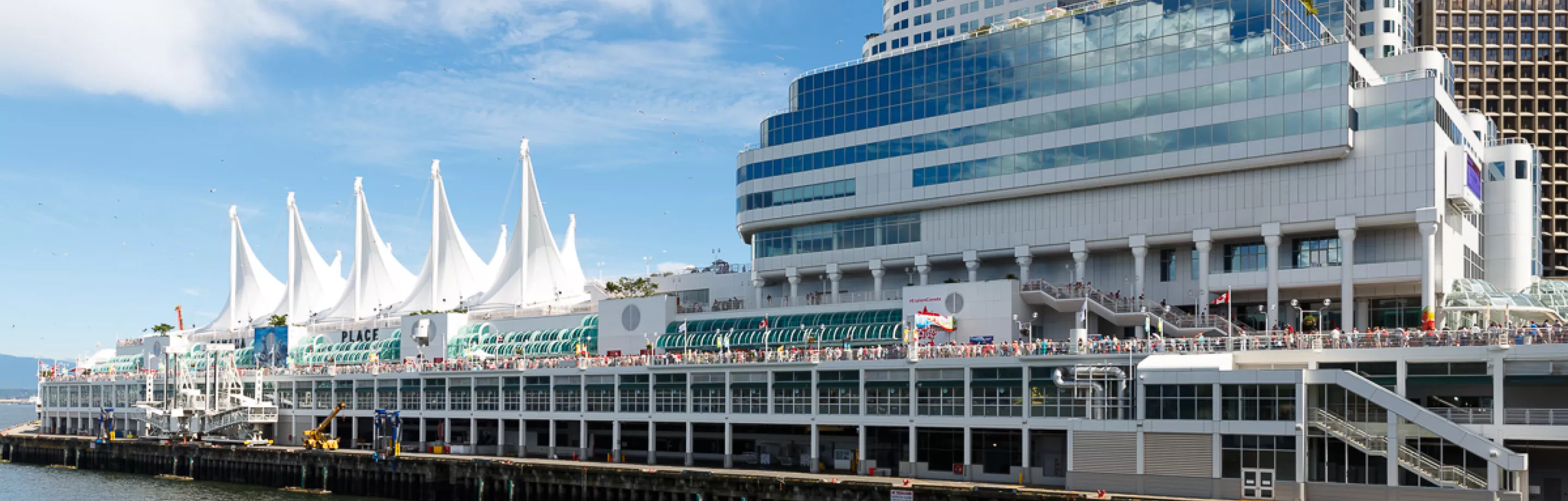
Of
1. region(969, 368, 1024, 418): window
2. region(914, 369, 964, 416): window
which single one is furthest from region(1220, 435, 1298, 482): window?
region(914, 369, 964, 416): window

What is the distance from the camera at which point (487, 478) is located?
82.4m

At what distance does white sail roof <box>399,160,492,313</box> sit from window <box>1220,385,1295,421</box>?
91287 millimetres

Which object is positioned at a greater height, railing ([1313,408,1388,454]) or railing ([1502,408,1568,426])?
railing ([1502,408,1568,426])

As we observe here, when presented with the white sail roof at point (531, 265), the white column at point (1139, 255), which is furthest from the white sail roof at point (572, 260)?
the white column at point (1139, 255)

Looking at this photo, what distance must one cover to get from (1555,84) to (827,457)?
340 feet

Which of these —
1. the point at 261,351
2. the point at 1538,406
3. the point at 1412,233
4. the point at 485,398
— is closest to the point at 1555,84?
the point at 1412,233

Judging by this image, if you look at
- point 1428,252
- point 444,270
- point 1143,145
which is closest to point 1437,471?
point 1428,252

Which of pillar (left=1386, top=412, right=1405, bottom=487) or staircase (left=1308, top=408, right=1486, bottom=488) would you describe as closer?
staircase (left=1308, top=408, right=1486, bottom=488)

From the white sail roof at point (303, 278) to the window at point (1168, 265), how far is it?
10259 centimetres

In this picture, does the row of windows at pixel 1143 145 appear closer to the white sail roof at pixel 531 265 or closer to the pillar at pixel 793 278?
the pillar at pixel 793 278

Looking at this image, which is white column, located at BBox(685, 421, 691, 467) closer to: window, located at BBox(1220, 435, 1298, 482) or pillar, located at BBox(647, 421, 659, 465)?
pillar, located at BBox(647, 421, 659, 465)

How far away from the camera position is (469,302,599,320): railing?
4724 inches

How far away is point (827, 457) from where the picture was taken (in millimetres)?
82625

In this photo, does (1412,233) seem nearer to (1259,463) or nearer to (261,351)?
(1259,463)
